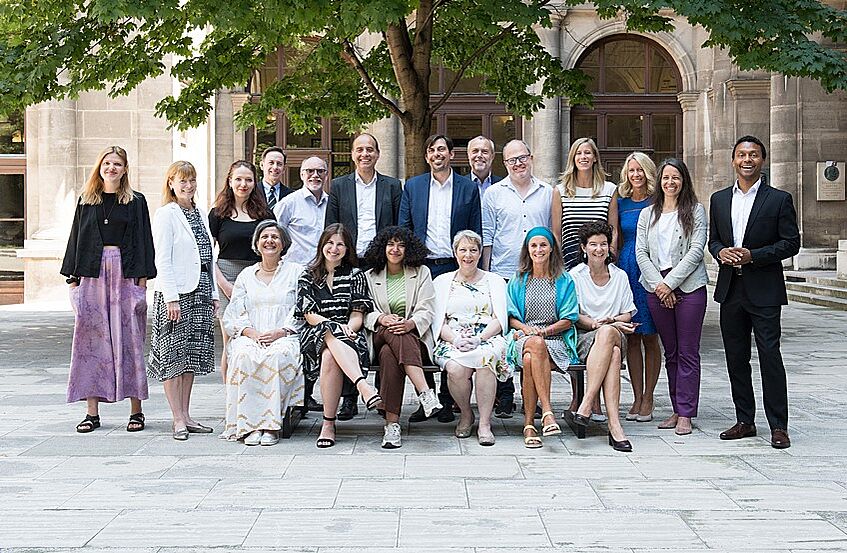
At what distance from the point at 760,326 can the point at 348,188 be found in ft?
10.9

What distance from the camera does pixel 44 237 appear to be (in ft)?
65.7

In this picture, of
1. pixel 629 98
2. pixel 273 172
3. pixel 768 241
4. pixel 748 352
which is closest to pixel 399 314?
pixel 273 172

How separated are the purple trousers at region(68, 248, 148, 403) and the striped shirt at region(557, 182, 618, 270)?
129 inches

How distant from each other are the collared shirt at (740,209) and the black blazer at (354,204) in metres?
2.60

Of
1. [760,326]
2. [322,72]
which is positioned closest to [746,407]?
[760,326]

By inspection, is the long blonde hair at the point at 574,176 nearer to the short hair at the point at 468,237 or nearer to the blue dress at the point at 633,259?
the blue dress at the point at 633,259

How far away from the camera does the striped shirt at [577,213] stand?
8461mm

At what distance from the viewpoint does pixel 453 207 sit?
8578 millimetres

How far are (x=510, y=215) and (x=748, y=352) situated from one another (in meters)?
2.16

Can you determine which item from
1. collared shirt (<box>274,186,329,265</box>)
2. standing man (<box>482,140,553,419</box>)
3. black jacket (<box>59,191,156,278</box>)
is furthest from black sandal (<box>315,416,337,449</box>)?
collared shirt (<box>274,186,329,265</box>)

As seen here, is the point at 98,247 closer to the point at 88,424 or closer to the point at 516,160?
the point at 88,424

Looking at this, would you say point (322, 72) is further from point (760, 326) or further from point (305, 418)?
point (760, 326)

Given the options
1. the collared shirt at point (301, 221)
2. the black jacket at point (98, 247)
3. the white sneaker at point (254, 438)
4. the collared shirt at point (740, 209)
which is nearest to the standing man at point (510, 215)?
the collared shirt at point (301, 221)

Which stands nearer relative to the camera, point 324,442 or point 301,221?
point 324,442
